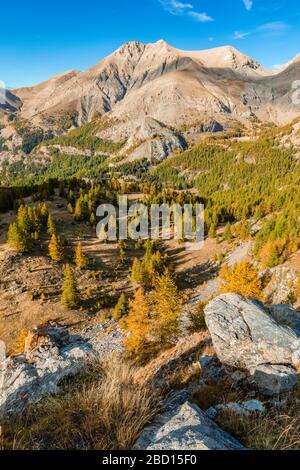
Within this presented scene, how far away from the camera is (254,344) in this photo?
11.4 metres

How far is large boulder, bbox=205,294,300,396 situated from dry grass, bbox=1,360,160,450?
4847mm

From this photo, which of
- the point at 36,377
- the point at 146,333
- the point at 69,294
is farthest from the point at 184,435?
the point at 69,294

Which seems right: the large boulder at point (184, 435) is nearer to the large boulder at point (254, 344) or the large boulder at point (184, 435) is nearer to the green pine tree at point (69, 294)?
the large boulder at point (254, 344)

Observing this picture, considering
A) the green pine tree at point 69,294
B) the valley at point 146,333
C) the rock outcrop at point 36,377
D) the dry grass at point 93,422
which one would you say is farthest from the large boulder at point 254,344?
the green pine tree at point 69,294

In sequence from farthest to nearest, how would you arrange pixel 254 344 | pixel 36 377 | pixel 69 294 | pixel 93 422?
pixel 69 294, pixel 254 344, pixel 36 377, pixel 93 422

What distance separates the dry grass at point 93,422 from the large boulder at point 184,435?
24 cm

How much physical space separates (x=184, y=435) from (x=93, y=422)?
1.70m

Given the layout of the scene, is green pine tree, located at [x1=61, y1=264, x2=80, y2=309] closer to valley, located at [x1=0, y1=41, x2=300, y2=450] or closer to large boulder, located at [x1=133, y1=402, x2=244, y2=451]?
valley, located at [x1=0, y1=41, x2=300, y2=450]

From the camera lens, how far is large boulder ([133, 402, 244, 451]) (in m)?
4.80

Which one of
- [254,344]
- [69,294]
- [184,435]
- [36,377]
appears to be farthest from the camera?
[69,294]

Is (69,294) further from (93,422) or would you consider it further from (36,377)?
(93,422)
